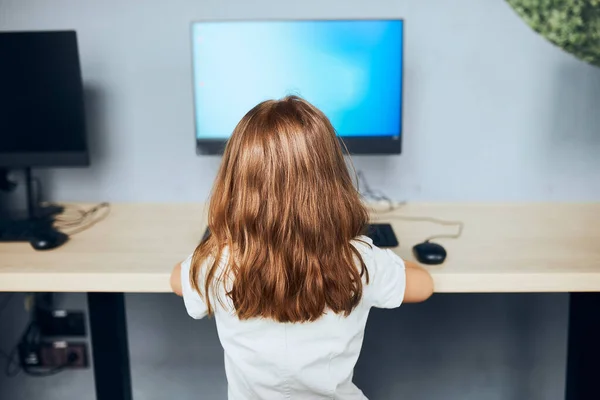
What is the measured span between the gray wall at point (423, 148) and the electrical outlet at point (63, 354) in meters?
0.12

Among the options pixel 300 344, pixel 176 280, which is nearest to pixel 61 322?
pixel 176 280

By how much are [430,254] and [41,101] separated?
38.8 inches

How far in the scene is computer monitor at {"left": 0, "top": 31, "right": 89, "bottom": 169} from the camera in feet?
4.65

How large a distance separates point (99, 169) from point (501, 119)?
44.6 inches

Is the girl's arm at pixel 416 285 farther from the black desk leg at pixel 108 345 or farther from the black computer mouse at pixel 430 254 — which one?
the black desk leg at pixel 108 345

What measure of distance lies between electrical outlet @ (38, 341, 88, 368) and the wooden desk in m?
0.39

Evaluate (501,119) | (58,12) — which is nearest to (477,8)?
(501,119)

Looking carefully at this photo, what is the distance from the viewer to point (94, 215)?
1.57 metres

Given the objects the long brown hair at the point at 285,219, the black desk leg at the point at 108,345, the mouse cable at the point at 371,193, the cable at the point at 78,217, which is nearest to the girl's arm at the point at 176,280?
the long brown hair at the point at 285,219

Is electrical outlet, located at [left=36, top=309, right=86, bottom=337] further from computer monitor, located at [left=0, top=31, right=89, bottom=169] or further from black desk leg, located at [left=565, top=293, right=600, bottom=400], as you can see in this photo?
black desk leg, located at [left=565, top=293, right=600, bottom=400]

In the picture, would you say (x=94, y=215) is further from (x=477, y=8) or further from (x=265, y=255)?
(x=477, y=8)

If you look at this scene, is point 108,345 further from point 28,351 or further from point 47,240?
point 28,351

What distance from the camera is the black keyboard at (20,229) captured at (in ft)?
4.49

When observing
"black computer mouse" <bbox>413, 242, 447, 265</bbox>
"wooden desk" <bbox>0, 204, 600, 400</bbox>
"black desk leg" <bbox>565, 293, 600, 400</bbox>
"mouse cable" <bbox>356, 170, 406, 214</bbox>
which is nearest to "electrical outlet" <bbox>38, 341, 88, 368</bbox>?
"wooden desk" <bbox>0, 204, 600, 400</bbox>
